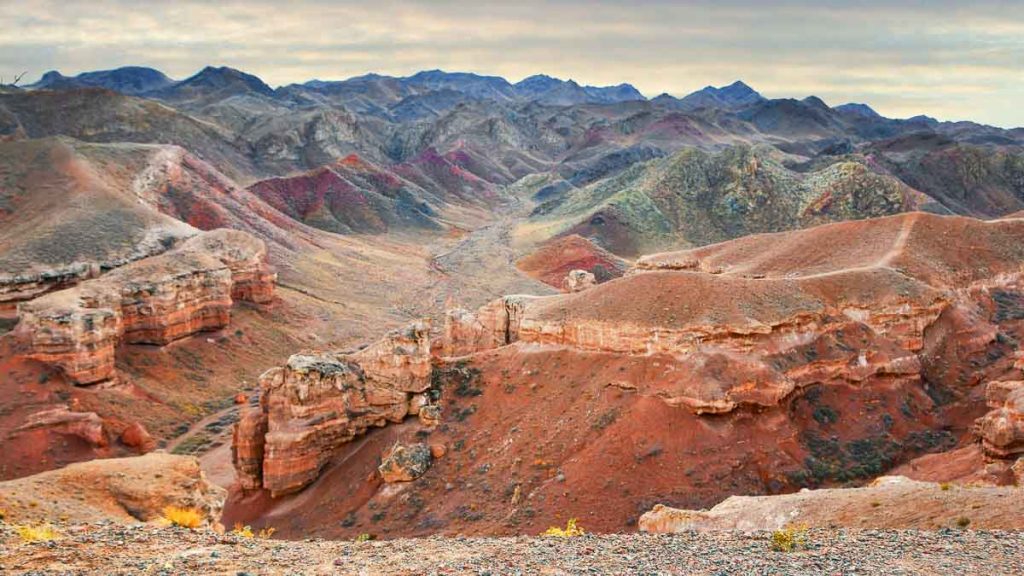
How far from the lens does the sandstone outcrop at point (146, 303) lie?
43.0 metres

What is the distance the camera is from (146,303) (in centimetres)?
5159

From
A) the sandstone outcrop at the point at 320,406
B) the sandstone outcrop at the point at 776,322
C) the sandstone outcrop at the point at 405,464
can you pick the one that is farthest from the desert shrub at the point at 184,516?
the sandstone outcrop at the point at 776,322

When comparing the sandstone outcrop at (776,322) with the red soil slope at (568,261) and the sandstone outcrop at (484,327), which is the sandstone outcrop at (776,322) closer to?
the sandstone outcrop at (484,327)

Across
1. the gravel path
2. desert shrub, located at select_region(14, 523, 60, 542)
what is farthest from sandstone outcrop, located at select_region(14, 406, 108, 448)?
the gravel path

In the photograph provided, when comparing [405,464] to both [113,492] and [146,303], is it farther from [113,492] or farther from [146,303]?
[146,303]

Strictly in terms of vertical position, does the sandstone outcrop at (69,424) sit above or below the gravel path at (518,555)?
below

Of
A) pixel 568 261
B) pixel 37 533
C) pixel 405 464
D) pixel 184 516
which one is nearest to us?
pixel 37 533

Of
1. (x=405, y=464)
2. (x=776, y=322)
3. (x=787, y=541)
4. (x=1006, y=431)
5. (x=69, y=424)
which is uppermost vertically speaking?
(x=776, y=322)

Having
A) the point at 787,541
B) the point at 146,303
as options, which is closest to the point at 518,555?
the point at 787,541

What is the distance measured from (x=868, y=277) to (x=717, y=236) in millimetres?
69115

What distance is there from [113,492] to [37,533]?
797cm

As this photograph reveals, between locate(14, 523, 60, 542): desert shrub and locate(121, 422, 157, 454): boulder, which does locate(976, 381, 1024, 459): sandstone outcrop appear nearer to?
locate(14, 523, 60, 542): desert shrub

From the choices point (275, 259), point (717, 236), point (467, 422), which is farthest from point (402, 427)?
point (717, 236)

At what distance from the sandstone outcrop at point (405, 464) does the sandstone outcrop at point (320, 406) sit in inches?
114
